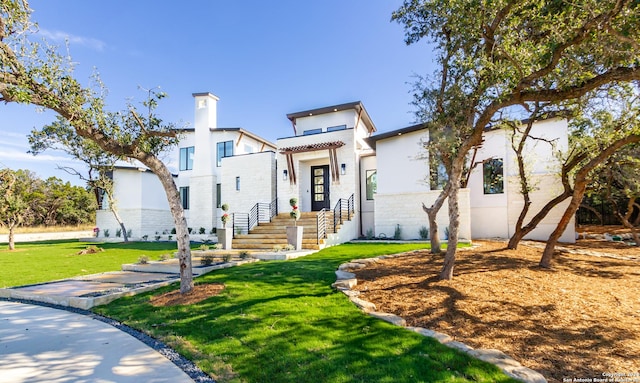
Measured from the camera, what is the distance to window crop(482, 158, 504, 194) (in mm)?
15930

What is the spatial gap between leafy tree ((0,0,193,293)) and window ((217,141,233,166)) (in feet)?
52.0

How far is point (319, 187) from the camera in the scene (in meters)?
18.5

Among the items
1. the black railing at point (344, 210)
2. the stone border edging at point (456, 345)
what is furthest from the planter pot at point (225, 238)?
the stone border edging at point (456, 345)

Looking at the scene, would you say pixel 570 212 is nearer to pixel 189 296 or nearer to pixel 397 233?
pixel 397 233

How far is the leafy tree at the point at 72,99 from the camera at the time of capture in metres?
5.08

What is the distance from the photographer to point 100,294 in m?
7.08

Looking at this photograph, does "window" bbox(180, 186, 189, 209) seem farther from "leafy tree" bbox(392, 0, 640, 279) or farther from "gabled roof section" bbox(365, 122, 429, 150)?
"leafy tree" bbox(392, 0, 640, 279)

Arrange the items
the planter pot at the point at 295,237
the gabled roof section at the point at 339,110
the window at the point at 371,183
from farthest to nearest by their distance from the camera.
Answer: the gabled roof section at the point at 339,110
the window at the point at 371,183
the planter pot at the point at 295,237

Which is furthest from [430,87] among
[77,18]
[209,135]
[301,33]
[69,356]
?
[209,135]

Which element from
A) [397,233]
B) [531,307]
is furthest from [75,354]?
[397,233]

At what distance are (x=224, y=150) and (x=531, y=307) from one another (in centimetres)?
2053

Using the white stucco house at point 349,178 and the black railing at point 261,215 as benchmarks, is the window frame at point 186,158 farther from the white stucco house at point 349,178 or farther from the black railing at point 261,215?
the black railing at point 261,215

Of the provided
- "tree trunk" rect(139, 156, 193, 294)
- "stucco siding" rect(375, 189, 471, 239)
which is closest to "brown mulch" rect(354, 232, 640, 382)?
"tree trunk" rect(139, 156, 193, 294)

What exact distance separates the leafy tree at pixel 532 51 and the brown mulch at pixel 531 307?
3.03 feet
